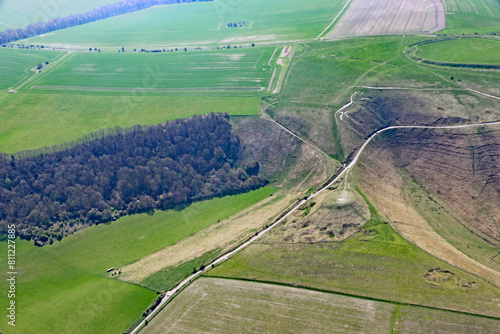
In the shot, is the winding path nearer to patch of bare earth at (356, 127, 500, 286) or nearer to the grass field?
patch of bare earth at (356, 127, 500, 286)

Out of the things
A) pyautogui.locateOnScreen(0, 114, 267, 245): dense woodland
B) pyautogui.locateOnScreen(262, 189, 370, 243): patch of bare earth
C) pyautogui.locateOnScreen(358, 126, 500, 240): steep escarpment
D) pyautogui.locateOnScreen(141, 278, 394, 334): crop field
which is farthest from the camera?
pyautogui.locateOnScreen(0, 114, 267, 245): dense woodland

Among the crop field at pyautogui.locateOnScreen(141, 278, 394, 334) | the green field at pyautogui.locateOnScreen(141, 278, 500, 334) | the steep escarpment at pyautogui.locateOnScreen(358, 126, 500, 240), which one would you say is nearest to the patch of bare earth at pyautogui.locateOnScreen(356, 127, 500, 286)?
the steep escarpment at pyautogui.locateOnScreen(358, 126, 500, 240)

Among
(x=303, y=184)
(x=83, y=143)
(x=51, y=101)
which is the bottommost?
(x=303, y=184)

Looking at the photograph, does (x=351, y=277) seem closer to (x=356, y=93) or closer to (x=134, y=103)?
(x=356, y=93)

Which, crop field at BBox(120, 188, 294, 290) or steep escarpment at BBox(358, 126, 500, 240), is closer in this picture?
crop field at BBox(120, 188, 294, 290)

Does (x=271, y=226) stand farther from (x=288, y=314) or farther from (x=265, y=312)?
(x=288, y=314)

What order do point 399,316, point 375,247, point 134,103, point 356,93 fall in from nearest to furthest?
point 399,316 → point 375,247 → point 356,93 → point 134,103

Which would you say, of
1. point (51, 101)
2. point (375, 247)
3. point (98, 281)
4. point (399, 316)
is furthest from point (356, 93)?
point (51, 101)
